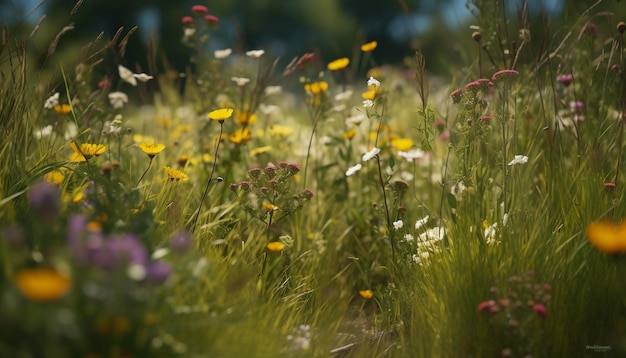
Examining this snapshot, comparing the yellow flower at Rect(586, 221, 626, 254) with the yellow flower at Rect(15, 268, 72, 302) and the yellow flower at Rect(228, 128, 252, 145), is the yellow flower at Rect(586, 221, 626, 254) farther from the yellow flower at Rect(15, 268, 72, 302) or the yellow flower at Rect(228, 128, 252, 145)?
the yellow flower at Rect(228, 128, 252, 145)

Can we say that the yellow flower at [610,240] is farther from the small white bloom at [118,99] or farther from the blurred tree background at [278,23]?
the blurred tree background at [278,23]

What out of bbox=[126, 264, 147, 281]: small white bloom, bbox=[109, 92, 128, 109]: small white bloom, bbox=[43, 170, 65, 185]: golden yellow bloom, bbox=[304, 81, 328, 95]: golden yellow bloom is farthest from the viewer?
bbox=[304, 81, 328, 95]: golden yellow bloom

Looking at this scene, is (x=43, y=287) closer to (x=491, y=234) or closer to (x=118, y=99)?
(x=491, y=234)

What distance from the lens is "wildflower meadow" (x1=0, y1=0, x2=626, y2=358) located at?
4.05 ft

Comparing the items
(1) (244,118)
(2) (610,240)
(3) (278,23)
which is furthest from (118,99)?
(3) (278,23)

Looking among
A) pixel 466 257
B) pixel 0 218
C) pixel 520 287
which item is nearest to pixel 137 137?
pixel 0 218

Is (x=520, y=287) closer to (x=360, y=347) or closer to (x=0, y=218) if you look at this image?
(x=360, y=347)

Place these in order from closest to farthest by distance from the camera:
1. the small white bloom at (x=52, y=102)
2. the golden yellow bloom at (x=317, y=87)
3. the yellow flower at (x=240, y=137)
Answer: the small white bloom at (x=52, y=102)
the yellow flower at (x=240, y=137)
the golden yellow bloom at (x=317, y=87)

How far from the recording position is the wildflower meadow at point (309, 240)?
1235 millimetres

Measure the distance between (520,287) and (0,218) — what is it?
4.28 ft

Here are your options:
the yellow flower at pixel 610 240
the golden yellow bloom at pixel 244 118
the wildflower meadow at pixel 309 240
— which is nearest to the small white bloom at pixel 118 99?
the wildflower meadow at pixel 309 240

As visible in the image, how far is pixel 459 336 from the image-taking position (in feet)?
5.64

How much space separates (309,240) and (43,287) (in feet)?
5.38

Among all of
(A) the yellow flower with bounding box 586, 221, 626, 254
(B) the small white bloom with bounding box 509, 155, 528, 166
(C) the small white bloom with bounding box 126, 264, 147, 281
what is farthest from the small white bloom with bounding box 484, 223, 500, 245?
(C) the small white bloom with bounding box 126, 264, 147, 281
